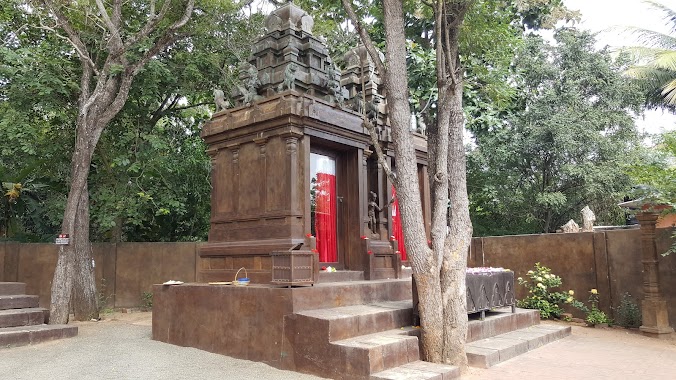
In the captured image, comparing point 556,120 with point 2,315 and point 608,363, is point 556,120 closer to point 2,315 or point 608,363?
point 608,363

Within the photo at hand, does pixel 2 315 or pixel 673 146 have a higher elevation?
pixel 673 146

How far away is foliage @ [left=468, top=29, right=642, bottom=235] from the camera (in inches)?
560

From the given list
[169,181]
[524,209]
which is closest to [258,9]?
[169,181]

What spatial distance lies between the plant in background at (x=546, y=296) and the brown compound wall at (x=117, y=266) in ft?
28.1

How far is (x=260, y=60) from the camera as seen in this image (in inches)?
332

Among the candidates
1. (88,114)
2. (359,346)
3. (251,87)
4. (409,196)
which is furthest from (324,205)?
(88,114)

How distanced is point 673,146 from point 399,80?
16.5ft

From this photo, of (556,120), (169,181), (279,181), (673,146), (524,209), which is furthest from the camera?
(524,209)

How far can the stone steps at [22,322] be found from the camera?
7.71 metres

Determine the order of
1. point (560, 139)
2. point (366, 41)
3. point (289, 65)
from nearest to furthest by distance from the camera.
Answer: point (366, 41) → point (289, 65) → point (560, 139)

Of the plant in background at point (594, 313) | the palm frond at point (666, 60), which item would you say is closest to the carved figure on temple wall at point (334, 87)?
the plant in background at point (594, 313)

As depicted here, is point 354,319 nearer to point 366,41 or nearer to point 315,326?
point 315,326

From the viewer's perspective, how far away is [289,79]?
25.2 ft

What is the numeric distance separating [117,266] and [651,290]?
39.3 ft
